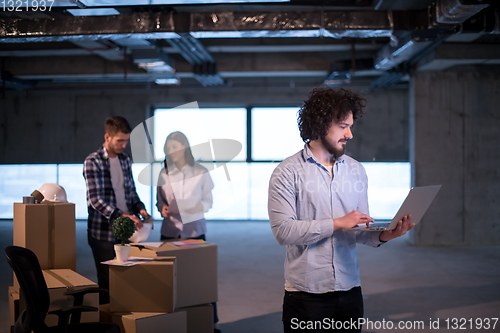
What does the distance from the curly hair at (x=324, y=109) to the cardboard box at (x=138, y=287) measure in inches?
44.7

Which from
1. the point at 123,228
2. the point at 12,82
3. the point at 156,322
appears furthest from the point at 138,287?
the point at 12,82

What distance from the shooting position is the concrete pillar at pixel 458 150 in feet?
20.9

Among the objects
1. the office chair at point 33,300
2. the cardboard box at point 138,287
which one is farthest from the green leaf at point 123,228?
the office chair at point 33,300

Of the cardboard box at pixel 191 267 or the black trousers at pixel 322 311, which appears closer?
the black trousers at pixel 322 311

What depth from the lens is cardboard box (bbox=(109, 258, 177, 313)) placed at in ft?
7.23

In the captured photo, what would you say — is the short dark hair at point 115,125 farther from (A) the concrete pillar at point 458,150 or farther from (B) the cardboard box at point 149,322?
(A) the concrete pillar at point 458,150

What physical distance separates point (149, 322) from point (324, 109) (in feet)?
4.61

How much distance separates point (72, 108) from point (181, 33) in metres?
6.38

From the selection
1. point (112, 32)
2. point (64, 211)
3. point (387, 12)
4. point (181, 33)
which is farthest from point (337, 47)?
point (64, 211)

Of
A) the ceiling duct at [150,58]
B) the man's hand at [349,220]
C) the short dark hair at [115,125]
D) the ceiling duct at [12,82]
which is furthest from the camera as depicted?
the ceiling duct at [12,82]

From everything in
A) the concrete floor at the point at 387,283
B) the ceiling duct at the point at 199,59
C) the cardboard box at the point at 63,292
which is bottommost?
the concrete floor at the point at 387,283

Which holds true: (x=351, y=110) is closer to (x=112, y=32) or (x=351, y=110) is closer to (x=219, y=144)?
(x=219, y=144)

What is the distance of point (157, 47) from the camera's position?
220 inches

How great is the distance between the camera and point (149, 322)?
2.14m
